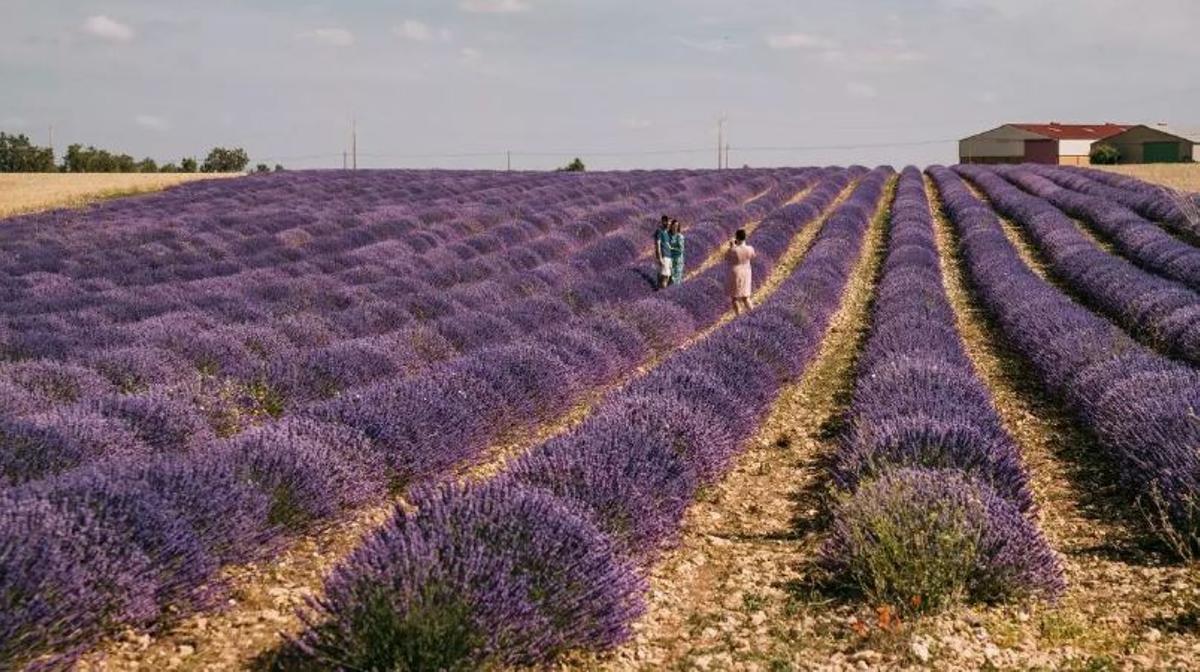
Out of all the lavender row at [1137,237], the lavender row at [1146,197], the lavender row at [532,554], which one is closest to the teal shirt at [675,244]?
the lavender row at [1137,237]

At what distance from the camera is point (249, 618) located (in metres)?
3.58

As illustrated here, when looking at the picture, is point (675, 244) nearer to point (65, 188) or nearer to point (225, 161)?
point (65, 188)

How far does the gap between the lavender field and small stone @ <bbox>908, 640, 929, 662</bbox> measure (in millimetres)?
24

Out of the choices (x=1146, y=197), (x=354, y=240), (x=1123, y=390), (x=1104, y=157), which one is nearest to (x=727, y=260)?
(x=1123, y=390)

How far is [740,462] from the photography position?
592 cm

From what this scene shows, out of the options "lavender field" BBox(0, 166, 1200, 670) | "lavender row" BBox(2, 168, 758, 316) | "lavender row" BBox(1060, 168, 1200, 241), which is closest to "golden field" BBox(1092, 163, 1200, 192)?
"lavender row" BBox(1060, 168, 1200, 241)

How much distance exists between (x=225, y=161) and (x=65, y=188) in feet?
102

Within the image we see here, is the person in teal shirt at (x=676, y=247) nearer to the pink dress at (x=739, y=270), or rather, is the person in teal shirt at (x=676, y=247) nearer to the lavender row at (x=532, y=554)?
the pink dress at (x=739, y=270)

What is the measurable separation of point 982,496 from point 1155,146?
62353 mm

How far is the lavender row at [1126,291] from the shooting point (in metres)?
8.21

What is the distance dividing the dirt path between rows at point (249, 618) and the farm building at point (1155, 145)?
204ft

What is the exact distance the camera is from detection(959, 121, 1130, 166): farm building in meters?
59.5

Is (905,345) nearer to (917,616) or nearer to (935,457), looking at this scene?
(935,457)

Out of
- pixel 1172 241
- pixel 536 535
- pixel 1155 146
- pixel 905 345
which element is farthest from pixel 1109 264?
pixel 1155 146
